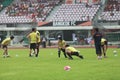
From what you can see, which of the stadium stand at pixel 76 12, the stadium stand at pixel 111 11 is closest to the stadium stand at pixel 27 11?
the stadium stand at pixel 76 12

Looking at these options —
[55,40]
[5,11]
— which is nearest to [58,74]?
[55,40]

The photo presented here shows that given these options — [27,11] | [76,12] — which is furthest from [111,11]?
[27,11]

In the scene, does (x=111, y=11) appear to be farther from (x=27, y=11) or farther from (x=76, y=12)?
(x=27, y=11)

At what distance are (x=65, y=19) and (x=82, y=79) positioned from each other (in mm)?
45299

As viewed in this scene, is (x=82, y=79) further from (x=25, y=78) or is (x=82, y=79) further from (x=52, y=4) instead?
(x=52, y=4)

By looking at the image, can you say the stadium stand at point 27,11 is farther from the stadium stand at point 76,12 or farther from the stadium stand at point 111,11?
the stadium stand at point 111,11

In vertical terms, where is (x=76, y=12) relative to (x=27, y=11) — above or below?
below

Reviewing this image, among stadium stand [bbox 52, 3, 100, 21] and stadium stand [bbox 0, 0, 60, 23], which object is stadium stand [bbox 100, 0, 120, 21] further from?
stadium stand [bbox 0, 0, 60, 23]

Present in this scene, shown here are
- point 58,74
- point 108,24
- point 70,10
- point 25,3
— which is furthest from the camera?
point 25,3

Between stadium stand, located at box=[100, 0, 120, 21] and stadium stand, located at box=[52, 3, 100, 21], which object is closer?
stadium stand, located at box=[100, 0, 120, 21]

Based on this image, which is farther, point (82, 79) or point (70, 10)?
point (70, 10)

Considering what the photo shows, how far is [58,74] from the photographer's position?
1538cm

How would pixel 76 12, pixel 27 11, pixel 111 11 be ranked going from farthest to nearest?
pixel 27 11 < pixel 76 12 < pixel 111 11

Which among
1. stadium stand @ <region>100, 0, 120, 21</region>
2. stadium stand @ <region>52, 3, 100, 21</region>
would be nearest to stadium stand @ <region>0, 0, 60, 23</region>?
stadium stand @ <region>52, 3, 100, 21</region>
